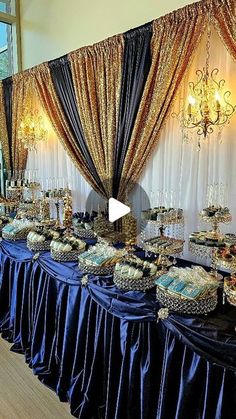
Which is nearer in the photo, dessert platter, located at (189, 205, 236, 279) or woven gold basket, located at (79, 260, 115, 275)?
dessert platter, located at (189, 205, 236, 279)

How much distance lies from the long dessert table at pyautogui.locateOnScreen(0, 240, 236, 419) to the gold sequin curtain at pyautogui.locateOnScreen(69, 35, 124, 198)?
1.11 metres

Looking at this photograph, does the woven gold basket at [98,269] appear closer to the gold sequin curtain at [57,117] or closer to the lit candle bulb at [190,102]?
the lit candle bulb at [190,102]

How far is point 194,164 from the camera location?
8.29 ft

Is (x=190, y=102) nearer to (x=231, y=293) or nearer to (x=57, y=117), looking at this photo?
(x=231, y=293)

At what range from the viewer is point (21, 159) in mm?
4625

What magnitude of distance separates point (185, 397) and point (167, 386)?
0.10 metres

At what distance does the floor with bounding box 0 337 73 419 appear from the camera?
2.08m

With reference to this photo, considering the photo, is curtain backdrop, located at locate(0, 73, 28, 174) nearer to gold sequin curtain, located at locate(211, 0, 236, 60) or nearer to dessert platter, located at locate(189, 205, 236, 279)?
gold sequin curtain, located at locate(211, 0, 236, 60)

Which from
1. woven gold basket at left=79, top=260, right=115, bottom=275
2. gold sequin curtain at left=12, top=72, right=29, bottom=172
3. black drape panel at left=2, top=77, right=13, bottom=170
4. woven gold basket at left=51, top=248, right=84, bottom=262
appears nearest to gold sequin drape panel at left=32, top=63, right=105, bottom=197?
gold sequin curtain at left=12, top=72, right=29, bottom=172

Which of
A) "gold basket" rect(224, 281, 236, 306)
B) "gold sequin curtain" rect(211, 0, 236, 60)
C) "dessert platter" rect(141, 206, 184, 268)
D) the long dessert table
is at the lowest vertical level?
the long dessert table

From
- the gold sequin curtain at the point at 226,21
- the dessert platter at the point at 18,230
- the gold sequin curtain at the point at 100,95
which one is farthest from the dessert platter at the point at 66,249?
the gold sequin curtain at the point at 226,21

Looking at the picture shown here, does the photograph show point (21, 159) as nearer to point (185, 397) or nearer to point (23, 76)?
point (23, 76)

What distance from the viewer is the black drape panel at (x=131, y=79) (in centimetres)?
264

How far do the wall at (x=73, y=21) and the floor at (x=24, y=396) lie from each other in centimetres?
297
